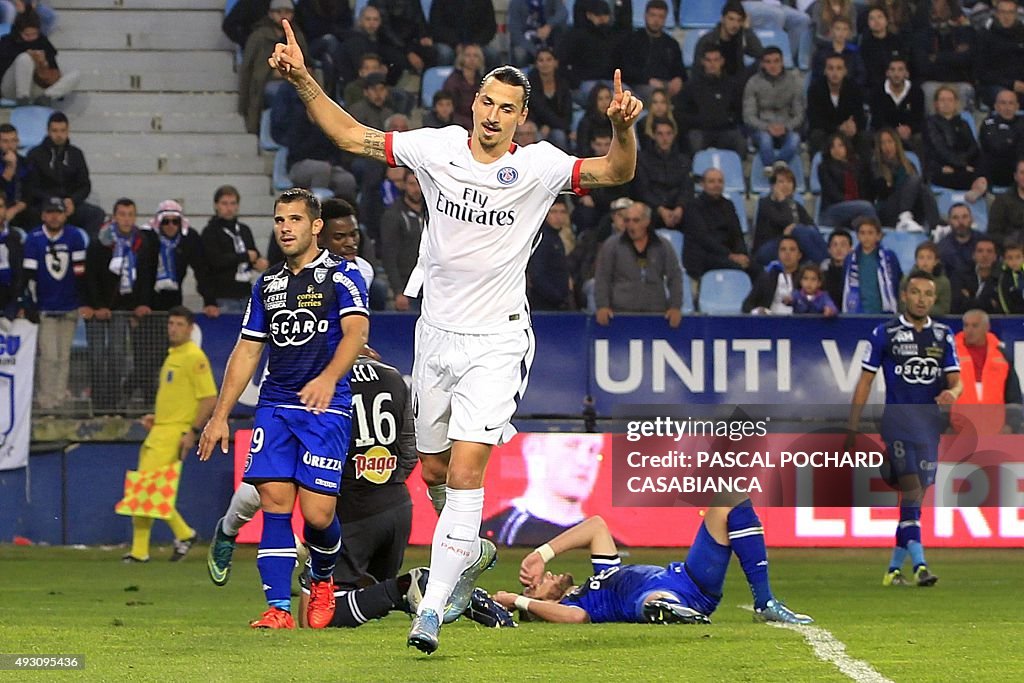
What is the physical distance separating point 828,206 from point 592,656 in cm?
1176

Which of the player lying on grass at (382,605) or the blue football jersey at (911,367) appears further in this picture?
the blue football jersey at (911,367)

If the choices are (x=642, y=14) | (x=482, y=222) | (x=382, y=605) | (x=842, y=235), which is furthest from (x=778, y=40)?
(x=482, y=222)

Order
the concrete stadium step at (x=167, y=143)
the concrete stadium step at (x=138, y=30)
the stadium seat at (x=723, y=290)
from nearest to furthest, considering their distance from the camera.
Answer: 1. the stadium seat at (x=723, y=290)
2. the concrete stadium step at (x=167, y=143)
3. the concrete stadium step at (x=138, y=30)

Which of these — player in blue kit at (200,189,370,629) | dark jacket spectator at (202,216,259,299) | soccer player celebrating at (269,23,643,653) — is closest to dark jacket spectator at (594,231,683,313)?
dark jacket spectator at (202,216,259,299)

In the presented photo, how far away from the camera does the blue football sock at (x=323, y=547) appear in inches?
343

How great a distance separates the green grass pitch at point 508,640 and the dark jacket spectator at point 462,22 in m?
8.11

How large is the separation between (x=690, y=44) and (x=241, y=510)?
37.8 feet

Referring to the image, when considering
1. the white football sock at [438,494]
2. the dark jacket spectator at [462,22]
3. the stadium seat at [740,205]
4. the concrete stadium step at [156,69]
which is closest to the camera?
the white football sock at [438,494]

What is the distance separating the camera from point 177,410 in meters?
14.7

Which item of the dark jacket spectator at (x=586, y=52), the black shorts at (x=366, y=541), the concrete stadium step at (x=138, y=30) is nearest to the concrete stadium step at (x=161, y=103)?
the concrete stadium step at (x=138, y=30)

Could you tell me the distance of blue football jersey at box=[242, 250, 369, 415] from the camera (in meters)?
8.47

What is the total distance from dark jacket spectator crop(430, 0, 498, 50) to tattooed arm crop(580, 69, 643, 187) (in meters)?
12.0

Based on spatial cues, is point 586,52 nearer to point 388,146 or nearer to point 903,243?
point 903,243

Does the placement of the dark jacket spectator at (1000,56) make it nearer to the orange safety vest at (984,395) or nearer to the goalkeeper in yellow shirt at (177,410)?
the orange safety vest at (984,395)
